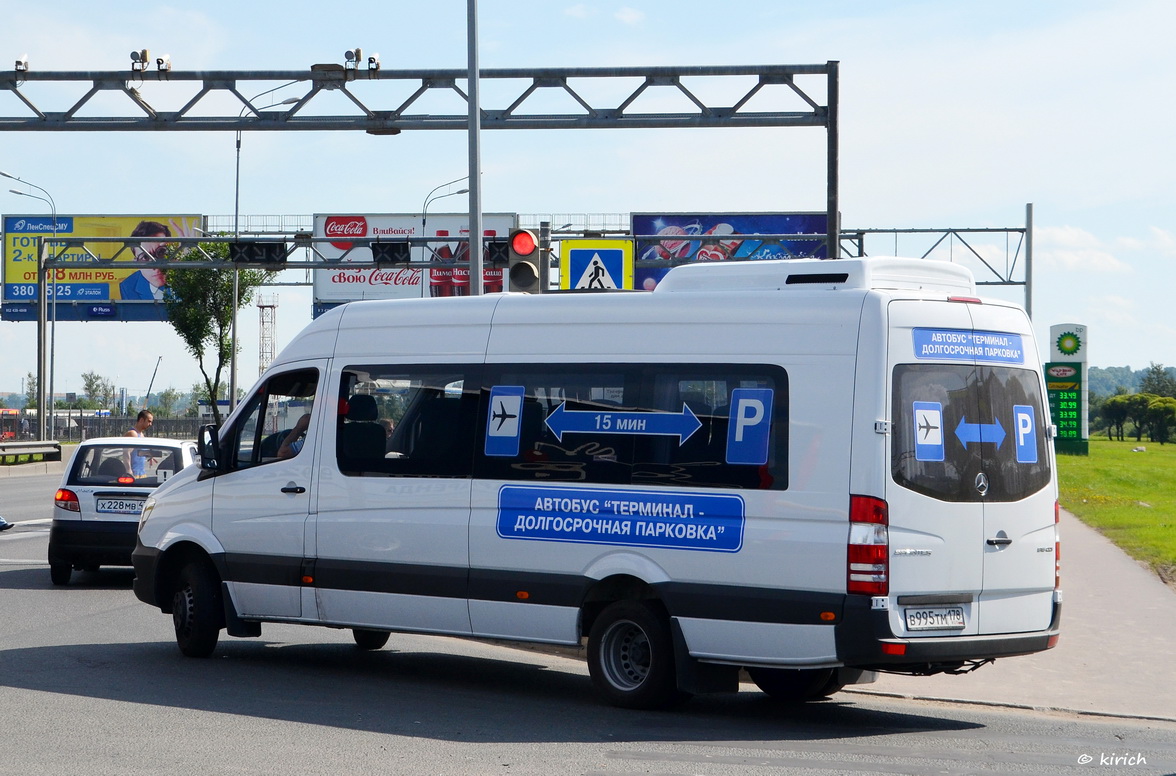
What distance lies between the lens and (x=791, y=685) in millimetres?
9211

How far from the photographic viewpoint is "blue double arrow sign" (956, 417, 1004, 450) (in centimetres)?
817

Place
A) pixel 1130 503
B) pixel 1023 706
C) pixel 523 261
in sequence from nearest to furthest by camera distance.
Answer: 1. pixel 1023 706
2. pixel 523 261
3. pixel 1130 503

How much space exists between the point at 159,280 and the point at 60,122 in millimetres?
51876

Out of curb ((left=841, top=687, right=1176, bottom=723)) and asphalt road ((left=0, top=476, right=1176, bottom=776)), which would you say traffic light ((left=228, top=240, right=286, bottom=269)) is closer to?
asphalt road ((left=0, top=476, right=1176, bottom=776))

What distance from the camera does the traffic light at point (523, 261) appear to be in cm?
1409

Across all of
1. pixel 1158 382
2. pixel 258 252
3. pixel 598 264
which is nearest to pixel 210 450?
pixel 598 264

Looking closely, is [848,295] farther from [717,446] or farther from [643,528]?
[643,528]

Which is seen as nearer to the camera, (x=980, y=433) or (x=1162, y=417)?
(x=980, y=433)

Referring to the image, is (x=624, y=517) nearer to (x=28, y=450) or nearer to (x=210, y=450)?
(x=210, y=450)

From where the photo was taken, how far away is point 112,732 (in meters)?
7.66

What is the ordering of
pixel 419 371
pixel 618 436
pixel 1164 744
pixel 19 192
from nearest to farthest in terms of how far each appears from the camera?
pixel 1164 744 → pixel 618 436 → pixel 419 371 → pixel 19 192

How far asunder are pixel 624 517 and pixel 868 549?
1554mm

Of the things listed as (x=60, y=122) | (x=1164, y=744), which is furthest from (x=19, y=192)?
(x=1164, y=744)

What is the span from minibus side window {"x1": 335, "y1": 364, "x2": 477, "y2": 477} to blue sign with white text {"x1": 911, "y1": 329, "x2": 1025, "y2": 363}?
2.96 meters
